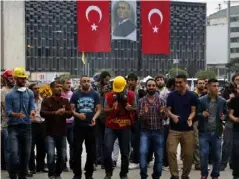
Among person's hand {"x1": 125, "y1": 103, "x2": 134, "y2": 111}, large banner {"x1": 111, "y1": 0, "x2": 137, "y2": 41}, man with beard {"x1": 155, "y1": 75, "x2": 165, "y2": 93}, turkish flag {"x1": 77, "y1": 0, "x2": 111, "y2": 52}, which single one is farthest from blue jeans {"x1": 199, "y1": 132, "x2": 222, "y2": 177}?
large banner {"x1": 111, "y1": 0, "x2": 137, "y2": 41}

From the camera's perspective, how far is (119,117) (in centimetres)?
974

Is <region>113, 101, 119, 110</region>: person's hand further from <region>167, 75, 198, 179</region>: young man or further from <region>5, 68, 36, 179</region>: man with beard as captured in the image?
<region>5, 68, 36, 179</region>: man with beard

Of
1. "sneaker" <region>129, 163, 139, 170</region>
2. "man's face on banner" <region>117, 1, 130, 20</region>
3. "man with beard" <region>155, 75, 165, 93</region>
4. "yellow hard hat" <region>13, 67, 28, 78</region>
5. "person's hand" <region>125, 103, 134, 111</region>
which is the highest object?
"man's face on banner" <region>117, 1, 130, 20</region>

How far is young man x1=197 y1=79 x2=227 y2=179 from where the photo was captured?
371 inches

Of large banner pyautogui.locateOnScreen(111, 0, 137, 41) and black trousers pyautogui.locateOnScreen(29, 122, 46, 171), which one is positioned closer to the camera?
black trousers pyautogui.locateOnScreen(29, 122, 46, 171)

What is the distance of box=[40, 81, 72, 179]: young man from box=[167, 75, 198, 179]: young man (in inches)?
67.0

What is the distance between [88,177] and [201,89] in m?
3.04

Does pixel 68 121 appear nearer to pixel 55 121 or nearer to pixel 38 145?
pixel 38 145

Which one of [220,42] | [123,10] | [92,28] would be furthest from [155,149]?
[220,42]

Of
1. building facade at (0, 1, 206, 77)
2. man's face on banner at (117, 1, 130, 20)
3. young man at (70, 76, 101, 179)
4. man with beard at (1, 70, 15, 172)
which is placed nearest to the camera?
young man at (70, 76, 101, 179)

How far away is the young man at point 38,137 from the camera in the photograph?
10.7 meters

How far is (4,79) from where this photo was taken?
408 inches

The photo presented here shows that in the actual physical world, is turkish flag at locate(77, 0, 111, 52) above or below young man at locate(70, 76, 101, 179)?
above

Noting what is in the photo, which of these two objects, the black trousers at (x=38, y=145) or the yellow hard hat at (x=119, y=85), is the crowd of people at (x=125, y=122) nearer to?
the yellow hard hat at (x=119, y=85)
